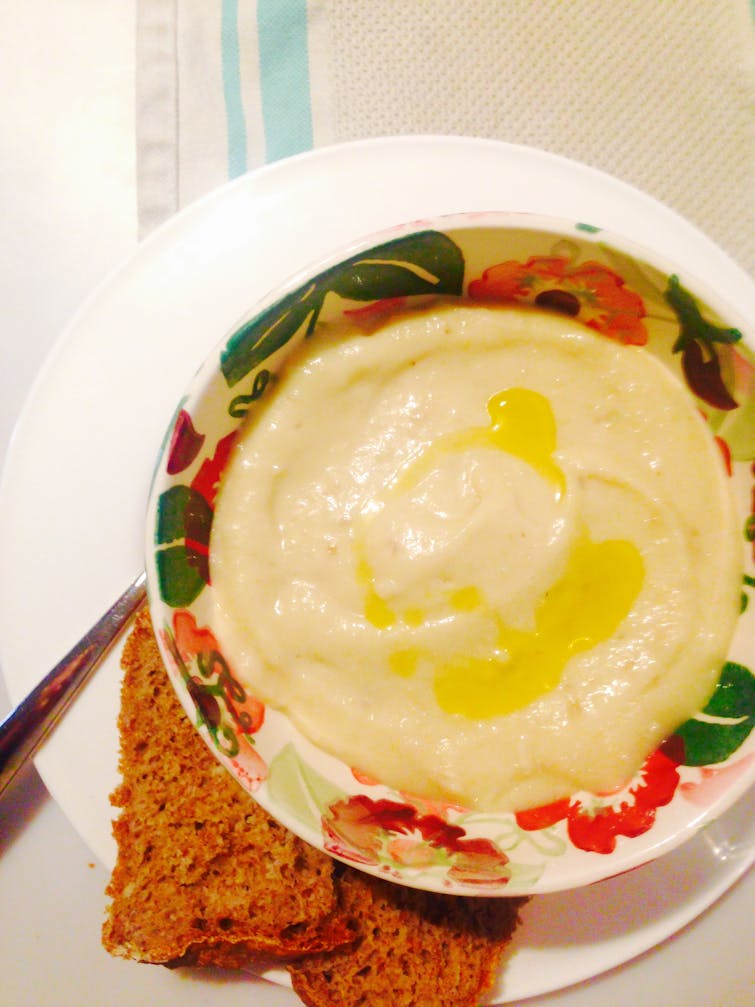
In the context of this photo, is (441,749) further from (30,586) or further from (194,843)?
(30,586)

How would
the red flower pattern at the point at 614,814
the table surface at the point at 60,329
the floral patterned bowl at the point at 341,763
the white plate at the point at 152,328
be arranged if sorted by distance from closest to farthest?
the floral patterned bowl at the point at 341,763, the red flower pattern at the point at 614,814, the white plate at the point at 152,328, the table surface at the point at 60,329

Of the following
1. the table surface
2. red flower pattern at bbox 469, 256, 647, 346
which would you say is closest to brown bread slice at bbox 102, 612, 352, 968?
the table surface

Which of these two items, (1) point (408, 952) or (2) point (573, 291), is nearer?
(2) point (573, 291)

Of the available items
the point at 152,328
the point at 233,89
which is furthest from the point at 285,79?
the point at 152,328

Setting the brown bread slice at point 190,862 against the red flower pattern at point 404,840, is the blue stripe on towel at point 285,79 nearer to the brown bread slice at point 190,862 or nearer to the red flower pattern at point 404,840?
the brown bread slice at point 190,862

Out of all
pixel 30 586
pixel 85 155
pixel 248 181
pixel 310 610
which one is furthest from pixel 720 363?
pixel 85 155

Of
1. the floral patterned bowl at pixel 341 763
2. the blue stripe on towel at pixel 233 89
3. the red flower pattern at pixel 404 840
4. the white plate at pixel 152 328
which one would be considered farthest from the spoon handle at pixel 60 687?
the blue stripe on towel at pixel 233 89

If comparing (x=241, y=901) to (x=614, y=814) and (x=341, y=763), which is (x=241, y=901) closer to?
(x=341, y=763)
